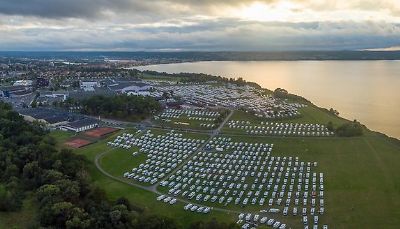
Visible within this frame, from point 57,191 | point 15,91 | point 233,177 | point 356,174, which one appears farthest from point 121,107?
point 15,91

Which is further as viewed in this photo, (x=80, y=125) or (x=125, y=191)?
(x=80, y=125)

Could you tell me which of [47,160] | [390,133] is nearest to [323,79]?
[390,133]

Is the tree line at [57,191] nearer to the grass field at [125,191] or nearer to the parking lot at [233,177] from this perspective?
the grass field at [125,191]

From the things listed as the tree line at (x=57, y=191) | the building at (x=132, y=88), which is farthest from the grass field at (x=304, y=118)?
the building at (x=132, y=88)

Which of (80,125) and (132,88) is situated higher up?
(132,88)

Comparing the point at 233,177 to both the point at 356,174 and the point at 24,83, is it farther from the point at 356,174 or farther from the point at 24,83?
the point at 24,83
